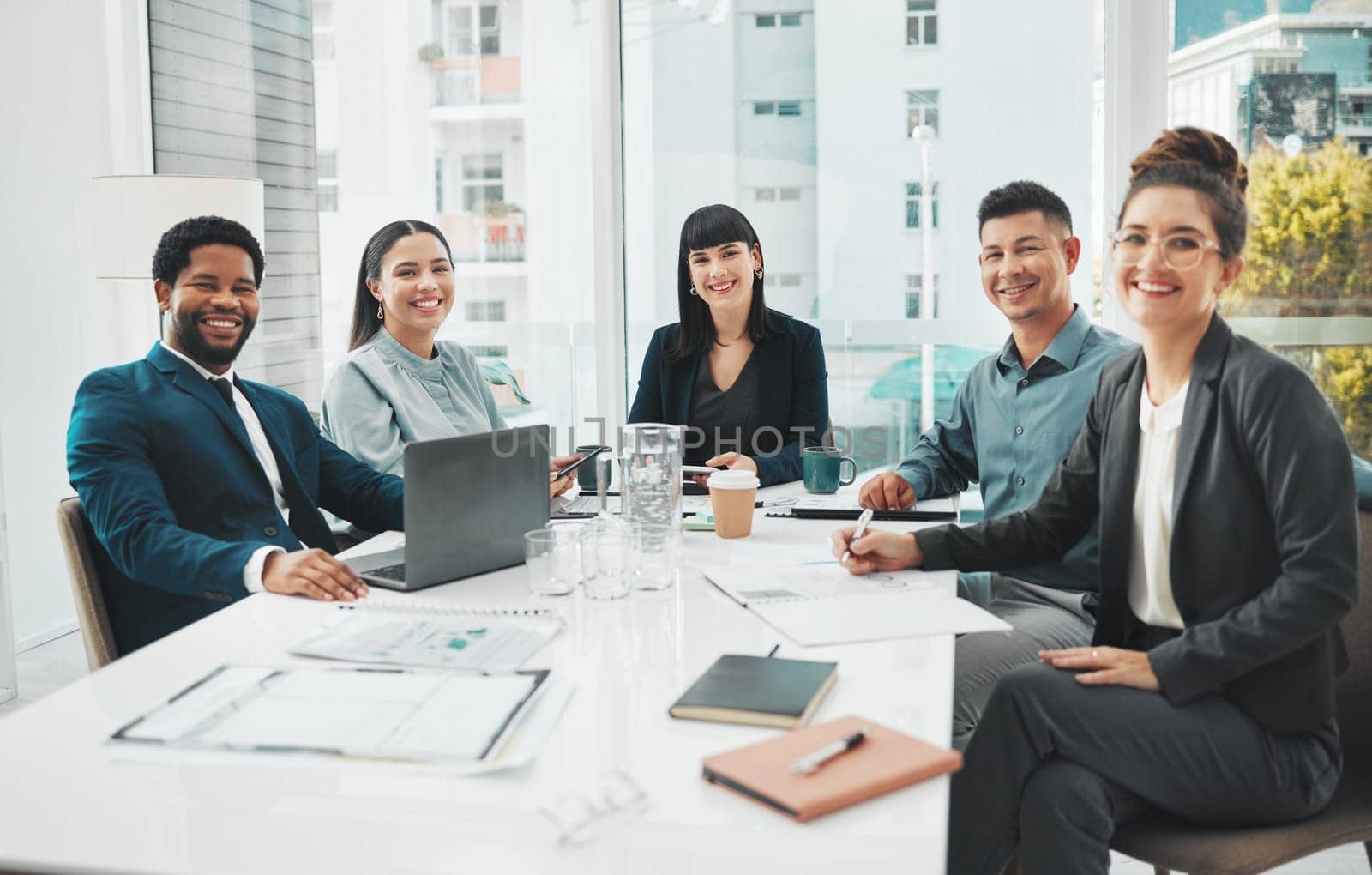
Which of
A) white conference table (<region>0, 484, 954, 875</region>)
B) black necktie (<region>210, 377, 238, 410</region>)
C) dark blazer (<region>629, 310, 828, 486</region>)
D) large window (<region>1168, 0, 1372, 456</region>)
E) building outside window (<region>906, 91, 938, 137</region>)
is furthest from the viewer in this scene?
building outside window (<region>906, 91, 938, 137</region>)

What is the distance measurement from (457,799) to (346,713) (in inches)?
8.8

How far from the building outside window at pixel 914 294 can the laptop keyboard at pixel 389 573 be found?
223 centimetres

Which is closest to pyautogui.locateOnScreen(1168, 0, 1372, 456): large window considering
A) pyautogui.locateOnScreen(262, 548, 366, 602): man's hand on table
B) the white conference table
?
the white conference table

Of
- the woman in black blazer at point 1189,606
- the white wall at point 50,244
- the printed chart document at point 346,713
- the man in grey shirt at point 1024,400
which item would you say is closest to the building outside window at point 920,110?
the man in grey shirt at point 1024,400

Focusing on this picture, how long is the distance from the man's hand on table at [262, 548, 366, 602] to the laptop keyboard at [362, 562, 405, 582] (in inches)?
2.0

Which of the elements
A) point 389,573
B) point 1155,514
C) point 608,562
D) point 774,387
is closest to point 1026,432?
point 1155,514

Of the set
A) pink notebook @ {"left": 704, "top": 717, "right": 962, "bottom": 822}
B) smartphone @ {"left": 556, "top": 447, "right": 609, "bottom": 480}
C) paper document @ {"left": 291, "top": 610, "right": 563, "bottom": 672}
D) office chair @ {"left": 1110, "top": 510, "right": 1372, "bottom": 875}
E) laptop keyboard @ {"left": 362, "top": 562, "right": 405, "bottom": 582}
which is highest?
smartphone @ {"left": 556, "top": 447, "right": 609, "bottom": 480}

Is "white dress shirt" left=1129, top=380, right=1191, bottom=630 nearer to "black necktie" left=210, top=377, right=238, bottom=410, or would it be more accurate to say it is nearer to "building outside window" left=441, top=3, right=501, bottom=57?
"black necktie" left=210, top=377, right=238, bottom=410

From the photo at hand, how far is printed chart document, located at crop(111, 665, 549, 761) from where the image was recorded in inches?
42.7

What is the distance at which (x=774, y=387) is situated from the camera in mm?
2961

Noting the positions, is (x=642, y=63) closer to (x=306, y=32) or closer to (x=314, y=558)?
(x=306, y=32)

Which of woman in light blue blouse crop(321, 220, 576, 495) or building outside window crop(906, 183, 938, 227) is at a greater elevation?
building outside window crop(906, 183, 938, 227)

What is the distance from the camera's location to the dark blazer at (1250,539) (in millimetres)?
1407

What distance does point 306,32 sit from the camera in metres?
4.12
